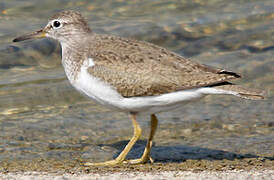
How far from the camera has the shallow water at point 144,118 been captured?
25.4ft

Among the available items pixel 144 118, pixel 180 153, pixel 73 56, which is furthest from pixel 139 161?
pixel 144 118

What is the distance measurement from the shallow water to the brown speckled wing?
1.30 m

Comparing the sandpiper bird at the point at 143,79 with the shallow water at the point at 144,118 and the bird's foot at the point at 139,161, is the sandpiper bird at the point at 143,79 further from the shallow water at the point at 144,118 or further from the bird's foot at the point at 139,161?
the shallow water at the point at 144,118

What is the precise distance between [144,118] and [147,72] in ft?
8.17

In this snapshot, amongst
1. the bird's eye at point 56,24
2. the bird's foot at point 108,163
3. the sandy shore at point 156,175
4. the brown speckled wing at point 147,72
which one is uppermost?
the bird's eye at point 56,24

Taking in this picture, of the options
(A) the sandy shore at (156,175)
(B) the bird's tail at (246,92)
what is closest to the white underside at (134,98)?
(B) the bird's tail at (246,92)

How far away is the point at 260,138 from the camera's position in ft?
26.0

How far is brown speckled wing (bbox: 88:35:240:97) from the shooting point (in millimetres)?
6617

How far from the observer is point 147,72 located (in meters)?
6.70

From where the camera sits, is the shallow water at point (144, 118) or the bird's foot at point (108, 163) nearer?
the bird's foot at point (108, 163)

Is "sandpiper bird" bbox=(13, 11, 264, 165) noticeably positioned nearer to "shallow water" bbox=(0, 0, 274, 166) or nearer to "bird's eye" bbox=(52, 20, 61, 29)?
"bird's eye" bbox=(52, 20, 61, 29)

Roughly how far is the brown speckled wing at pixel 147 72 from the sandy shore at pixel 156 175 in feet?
3.58

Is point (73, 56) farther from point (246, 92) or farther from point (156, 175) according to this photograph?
point (246, 92)

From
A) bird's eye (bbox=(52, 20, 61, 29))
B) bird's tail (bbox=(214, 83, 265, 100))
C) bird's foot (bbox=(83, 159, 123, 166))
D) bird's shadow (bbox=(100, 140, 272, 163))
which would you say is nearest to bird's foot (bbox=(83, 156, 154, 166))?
bird's foot (bbox=(83, 159, 123, 166))
